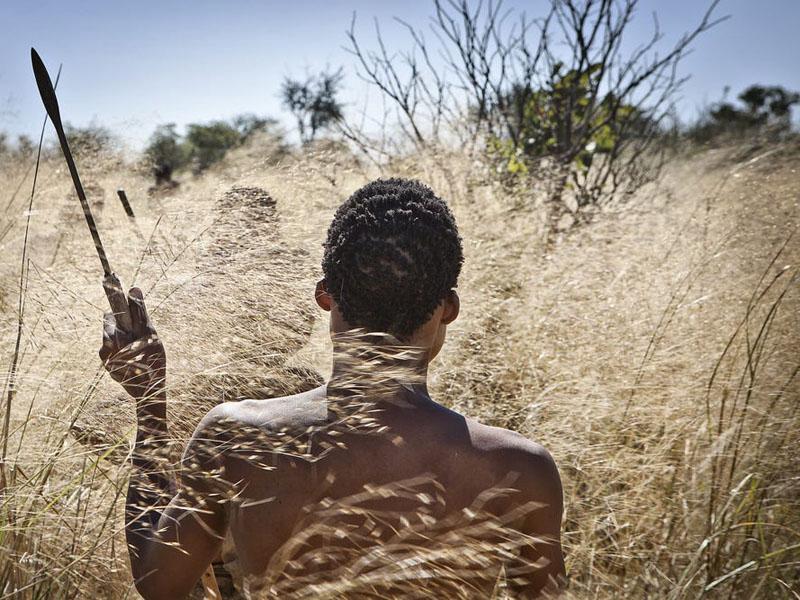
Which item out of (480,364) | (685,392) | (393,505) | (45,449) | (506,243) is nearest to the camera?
(393,505)

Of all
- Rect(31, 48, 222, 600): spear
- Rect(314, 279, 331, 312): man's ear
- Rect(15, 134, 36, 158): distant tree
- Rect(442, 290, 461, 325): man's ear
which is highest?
Rect(15, 134, 36, 158): distant tree

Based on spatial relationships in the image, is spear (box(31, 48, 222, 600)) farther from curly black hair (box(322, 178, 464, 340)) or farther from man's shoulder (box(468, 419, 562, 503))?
man's shoulder (box(468, 419, 562, 503))

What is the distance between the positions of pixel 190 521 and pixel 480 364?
4.94 feet

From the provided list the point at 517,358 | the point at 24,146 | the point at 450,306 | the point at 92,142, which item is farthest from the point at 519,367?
the point at 24,146

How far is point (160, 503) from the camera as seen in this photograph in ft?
4.30

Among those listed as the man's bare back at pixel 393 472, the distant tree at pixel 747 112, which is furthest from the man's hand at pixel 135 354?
the distant tree at pixel 747 112

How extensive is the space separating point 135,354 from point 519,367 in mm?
1592

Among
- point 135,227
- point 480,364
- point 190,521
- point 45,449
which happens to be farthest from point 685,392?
point 135,227

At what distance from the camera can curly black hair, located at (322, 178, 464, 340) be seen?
1172mm

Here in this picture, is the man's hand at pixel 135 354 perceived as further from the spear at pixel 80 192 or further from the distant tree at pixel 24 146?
the distant tree at pixel 24 146

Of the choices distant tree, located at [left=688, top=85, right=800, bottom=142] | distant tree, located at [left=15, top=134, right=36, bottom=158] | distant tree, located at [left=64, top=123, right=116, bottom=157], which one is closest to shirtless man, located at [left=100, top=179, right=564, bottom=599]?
distant tree, located at [left=64, top=123, right=116, bottom=157]

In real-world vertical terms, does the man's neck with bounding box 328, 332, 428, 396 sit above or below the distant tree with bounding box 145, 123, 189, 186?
below

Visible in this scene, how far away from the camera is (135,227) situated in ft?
8.55

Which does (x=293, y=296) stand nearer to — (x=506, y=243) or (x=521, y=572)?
(x=521, y=572)
